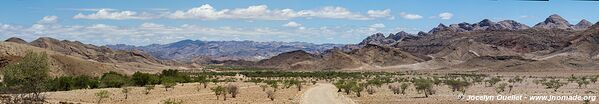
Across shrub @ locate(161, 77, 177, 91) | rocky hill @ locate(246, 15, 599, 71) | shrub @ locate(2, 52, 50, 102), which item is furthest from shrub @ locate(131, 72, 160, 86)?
rocky hill @ locate(246, 15, 599, 71)

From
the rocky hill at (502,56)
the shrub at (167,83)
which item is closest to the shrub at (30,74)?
the shrub at (167,83)

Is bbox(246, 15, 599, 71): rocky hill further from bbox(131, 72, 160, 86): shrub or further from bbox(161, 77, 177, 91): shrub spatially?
bbox(131, 72, 160, 86): shrub

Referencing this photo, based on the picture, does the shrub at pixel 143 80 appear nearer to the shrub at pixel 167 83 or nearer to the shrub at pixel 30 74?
the shrub at pixel 167 83

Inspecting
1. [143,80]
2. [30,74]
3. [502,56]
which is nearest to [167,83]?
[143,80]

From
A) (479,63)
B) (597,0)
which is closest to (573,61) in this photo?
(479,63)

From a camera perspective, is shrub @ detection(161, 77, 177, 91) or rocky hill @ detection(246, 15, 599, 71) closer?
shrub @ detection(161, 77, 177, 91)

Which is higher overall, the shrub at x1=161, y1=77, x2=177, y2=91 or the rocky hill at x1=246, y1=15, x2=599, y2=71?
the rocky hill at x1=246, y1=15, x2=599, y2=71

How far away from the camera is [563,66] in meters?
140

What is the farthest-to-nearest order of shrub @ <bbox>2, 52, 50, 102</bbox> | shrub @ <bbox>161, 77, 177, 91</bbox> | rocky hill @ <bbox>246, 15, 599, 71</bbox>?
rocky hill @ <bbox>246, 15, 599, 71</bbox>
shrub @ <bbox>161, 77, 177, 91</bbox>
shrub @ <bbox>2, 52, 50, 102</bbox>

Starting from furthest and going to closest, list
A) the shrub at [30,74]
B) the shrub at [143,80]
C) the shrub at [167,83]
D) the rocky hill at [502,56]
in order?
1. the rocky hill at [502,56]
2. the shrub at [143,80]
3. the shrub at [167,83]
4. the shrub at [30,74]

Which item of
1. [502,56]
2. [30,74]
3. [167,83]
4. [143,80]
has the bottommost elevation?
[167,83]

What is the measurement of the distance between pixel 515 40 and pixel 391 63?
126 feet

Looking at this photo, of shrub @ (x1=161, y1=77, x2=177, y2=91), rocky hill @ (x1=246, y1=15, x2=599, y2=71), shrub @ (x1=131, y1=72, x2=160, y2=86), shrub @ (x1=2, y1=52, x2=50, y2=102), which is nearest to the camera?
shrub @ (x1=2, y1=52, x2=50, y2=102)

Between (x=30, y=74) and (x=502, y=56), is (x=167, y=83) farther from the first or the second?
(x=502, y=56)
